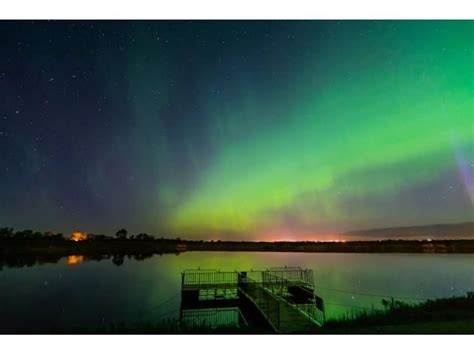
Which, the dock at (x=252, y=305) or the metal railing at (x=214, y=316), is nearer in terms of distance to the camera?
the dock at (x=252, y=305)

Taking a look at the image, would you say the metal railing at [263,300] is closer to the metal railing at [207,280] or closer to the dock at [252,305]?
the dock at [252,305]

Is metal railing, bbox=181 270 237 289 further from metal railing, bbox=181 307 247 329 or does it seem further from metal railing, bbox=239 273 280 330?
metal railing, bbox=181 307 247 329

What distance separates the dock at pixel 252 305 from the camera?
9633 millimetres

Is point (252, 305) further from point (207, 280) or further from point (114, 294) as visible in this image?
point (114, 294)

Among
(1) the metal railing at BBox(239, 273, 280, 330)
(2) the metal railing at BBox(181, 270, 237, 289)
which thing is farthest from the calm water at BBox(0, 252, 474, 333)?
(1) the metal railing at BBox(239, 273, 280, 330)

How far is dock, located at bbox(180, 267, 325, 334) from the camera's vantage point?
31.6ft

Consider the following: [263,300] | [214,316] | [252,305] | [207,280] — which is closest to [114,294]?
[207,280]

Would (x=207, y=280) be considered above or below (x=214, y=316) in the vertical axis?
above

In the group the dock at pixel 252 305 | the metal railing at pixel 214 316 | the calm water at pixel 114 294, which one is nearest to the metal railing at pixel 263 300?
the dock at pixel 252 305

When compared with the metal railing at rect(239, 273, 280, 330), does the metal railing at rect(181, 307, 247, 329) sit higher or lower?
lower

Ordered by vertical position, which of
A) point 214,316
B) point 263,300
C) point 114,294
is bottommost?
point 214,316

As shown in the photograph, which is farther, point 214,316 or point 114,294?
point 114,294

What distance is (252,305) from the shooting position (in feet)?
45.4
